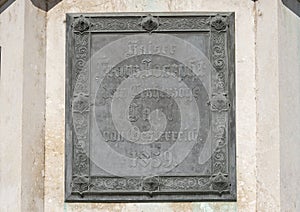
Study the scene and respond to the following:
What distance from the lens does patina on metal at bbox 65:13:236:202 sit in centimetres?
622

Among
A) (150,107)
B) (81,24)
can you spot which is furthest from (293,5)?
(81,24)

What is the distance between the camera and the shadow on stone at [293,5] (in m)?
6.41

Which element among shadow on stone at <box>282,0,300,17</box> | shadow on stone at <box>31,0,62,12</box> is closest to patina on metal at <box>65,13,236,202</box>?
shadow on stone at <box>31,0,62,12</box>

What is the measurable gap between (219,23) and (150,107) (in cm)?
78

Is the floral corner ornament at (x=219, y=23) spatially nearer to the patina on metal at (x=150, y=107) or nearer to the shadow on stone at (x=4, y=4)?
the patina on metal at (x=150, y=107)

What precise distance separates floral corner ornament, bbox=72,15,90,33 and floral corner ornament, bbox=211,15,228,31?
2.97ft

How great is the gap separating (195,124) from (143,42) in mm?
703

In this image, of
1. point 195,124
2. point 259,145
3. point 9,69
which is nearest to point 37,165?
point 9,69

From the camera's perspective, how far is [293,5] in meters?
6.48

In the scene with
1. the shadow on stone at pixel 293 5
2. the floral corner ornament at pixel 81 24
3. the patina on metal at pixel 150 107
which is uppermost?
the shadow on stone at pixel 293 5

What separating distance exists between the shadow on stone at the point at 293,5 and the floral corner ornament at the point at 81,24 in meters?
1.42

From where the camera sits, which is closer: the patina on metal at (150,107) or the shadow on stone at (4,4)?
the patina on metal at (150,107)

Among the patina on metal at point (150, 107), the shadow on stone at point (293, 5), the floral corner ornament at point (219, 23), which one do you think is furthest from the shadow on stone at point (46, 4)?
the shadow on stone at point (293, 5)

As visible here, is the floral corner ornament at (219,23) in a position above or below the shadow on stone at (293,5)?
below
